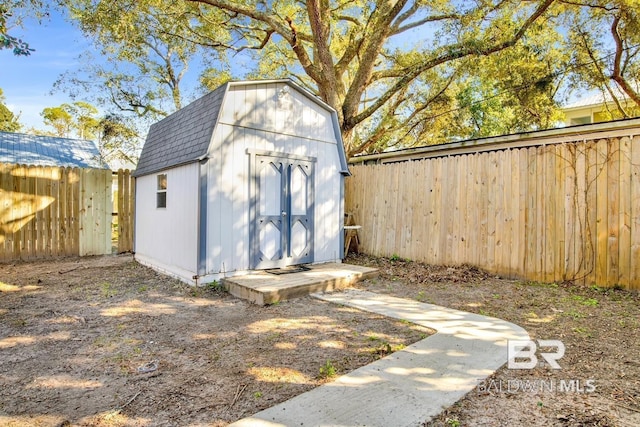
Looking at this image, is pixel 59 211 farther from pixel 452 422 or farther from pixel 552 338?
pixel 552 338

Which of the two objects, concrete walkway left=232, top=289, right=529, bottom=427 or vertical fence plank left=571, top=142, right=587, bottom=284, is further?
vertical fence plank left=571, top=142, right=587, bottom=284

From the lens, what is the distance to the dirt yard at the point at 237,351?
2225 mm

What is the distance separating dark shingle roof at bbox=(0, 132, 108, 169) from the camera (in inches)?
432

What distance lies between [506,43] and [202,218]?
9029 mm

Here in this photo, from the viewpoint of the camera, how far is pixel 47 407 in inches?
89.1

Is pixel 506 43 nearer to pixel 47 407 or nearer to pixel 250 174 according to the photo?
pixel 250 174

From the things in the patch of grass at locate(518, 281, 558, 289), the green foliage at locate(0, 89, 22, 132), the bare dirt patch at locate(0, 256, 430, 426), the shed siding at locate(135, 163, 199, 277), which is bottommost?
the bare dirt patch at locate(0, 256, 430, 426)

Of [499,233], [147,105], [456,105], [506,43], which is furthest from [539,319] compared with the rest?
[147,105]

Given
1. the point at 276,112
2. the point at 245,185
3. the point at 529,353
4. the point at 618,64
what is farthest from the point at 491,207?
the point at 618,64

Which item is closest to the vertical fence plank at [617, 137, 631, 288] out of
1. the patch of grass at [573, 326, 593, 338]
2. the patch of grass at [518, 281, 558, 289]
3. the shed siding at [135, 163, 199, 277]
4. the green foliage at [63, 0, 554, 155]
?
the patch of grass at [518, 281, 558, 289]

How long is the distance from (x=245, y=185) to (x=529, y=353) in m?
4.58

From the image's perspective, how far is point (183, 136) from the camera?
21.5 feet

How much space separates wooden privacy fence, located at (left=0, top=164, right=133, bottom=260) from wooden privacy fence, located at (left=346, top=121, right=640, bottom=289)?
6555 millimetres

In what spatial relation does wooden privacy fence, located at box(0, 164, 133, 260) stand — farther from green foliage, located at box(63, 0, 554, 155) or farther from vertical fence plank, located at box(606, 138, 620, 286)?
vertical fence plank, located at box(606, 138, 620, 286)
